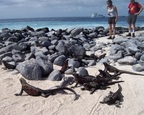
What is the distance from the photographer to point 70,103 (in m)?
4.37

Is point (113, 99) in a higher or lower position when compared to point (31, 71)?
lower

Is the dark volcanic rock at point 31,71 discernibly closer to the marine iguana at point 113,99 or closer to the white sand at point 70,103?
the white sand at point 70,103

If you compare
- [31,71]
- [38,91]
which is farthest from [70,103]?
[31,71]

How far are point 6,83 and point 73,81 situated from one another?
1510 mm

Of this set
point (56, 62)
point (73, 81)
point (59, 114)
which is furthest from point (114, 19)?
point (59, 114)

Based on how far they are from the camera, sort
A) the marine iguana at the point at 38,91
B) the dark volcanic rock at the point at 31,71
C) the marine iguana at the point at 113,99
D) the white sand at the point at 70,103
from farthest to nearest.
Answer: the dark volcanic rock at the point at 31,71
the marine iguana at the point at 38,91
the marine iguana at the point at 113,99
the white sand at the point at 70,103

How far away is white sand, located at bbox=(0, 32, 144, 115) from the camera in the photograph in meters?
4.05

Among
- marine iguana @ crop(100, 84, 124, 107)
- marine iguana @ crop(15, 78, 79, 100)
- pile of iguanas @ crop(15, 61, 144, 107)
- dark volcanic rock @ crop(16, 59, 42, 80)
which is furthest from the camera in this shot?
dark volcanic rock @ crop(16, 59, 42, 80)

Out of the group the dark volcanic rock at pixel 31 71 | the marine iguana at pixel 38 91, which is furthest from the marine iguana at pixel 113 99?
the dark volcanic rock at pixel 31 71

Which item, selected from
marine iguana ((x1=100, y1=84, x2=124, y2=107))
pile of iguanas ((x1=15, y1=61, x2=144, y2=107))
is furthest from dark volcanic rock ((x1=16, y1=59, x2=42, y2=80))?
marine iguana ((x1=100, y1=84, x2=124, y2=107))

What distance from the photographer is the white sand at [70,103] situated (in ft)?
13.3

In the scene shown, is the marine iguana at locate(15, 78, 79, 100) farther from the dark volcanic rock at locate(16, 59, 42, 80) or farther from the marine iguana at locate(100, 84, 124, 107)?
the dark volcanic rock at locate(16, 59, 42, 80)

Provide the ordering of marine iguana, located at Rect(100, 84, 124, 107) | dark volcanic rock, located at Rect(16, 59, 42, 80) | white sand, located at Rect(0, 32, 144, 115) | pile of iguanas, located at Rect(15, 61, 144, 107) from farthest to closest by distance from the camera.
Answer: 1. dark volcanic rock, located at Rect(16, 59, 42, 80)
2. pile of iguanas, located at Rect(15, 61, 144, 107)
3. marine iguana, located at Rect(100, 84, 124, 107)
4. white sand, located at Rect(0, 32, 144, 115)

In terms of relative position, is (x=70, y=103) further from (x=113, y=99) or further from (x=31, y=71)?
(x=31, y=71)
